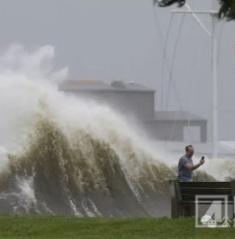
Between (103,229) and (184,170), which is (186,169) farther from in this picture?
(103,229)

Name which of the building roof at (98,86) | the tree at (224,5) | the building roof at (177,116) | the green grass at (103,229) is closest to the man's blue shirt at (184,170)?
the green grass at (103,229)

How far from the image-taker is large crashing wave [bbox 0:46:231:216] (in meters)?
20.5

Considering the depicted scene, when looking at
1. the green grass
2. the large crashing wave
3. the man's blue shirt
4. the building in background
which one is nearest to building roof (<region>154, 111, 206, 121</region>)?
the building in background

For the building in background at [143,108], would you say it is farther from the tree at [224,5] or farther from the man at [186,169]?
the tree at [224,5]

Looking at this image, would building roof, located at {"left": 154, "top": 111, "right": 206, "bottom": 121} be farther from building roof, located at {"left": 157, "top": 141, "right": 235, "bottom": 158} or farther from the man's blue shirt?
the man's blue shirt

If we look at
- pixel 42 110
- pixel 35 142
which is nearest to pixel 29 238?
pixel 35 142

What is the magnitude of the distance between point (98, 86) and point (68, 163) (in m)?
9.88

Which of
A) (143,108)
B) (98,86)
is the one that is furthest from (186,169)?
(143,108)

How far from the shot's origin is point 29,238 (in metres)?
13.1

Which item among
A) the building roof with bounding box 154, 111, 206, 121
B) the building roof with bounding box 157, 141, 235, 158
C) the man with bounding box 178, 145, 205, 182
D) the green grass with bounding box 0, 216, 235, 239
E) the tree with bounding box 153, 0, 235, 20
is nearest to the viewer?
the tree with bounding box 153, 0, 235, 20

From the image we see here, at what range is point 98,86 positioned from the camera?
1251 inches

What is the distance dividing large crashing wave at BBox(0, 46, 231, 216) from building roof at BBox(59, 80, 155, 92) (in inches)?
115

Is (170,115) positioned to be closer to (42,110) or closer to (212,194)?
(42,110)

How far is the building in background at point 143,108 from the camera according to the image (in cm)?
2997
